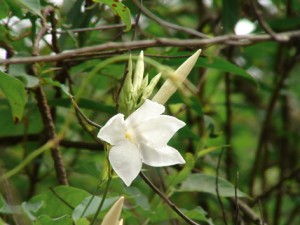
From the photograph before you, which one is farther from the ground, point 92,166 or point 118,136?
point 118,136

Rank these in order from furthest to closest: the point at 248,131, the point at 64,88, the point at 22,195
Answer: the point at 248,131 < the point at 22,195 < the point at 64,88

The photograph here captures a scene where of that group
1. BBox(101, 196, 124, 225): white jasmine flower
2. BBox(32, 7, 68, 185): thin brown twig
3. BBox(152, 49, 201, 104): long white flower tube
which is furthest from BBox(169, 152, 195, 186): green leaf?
BBox(101, 196, 124, 225): white jasmine flower

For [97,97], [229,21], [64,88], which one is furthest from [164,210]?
Result: [97,97]

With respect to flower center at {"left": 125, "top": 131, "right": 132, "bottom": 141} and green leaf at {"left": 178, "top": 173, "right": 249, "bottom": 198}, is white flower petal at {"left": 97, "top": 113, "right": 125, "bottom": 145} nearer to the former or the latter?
flower center at {"left": 125, "top": 131, "right": 132, "bottom": 141}

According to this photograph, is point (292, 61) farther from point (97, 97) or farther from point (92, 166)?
point (92, 166)

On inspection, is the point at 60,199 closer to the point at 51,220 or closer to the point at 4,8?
the point at 51,220

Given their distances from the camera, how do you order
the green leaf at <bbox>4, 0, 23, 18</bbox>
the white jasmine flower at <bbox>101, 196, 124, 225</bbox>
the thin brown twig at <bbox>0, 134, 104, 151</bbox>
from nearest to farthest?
the white jasmine flower at <bbox>101, 196, 124, 225</bbox> → the green leaf at <bbox>4, 0, 23, 18</bbox> → the thin brown twig at <bbox>0, 134, 104, 151</bbox>

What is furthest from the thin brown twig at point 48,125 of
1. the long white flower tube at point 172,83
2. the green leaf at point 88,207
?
the long white flower tube at point 172,83
